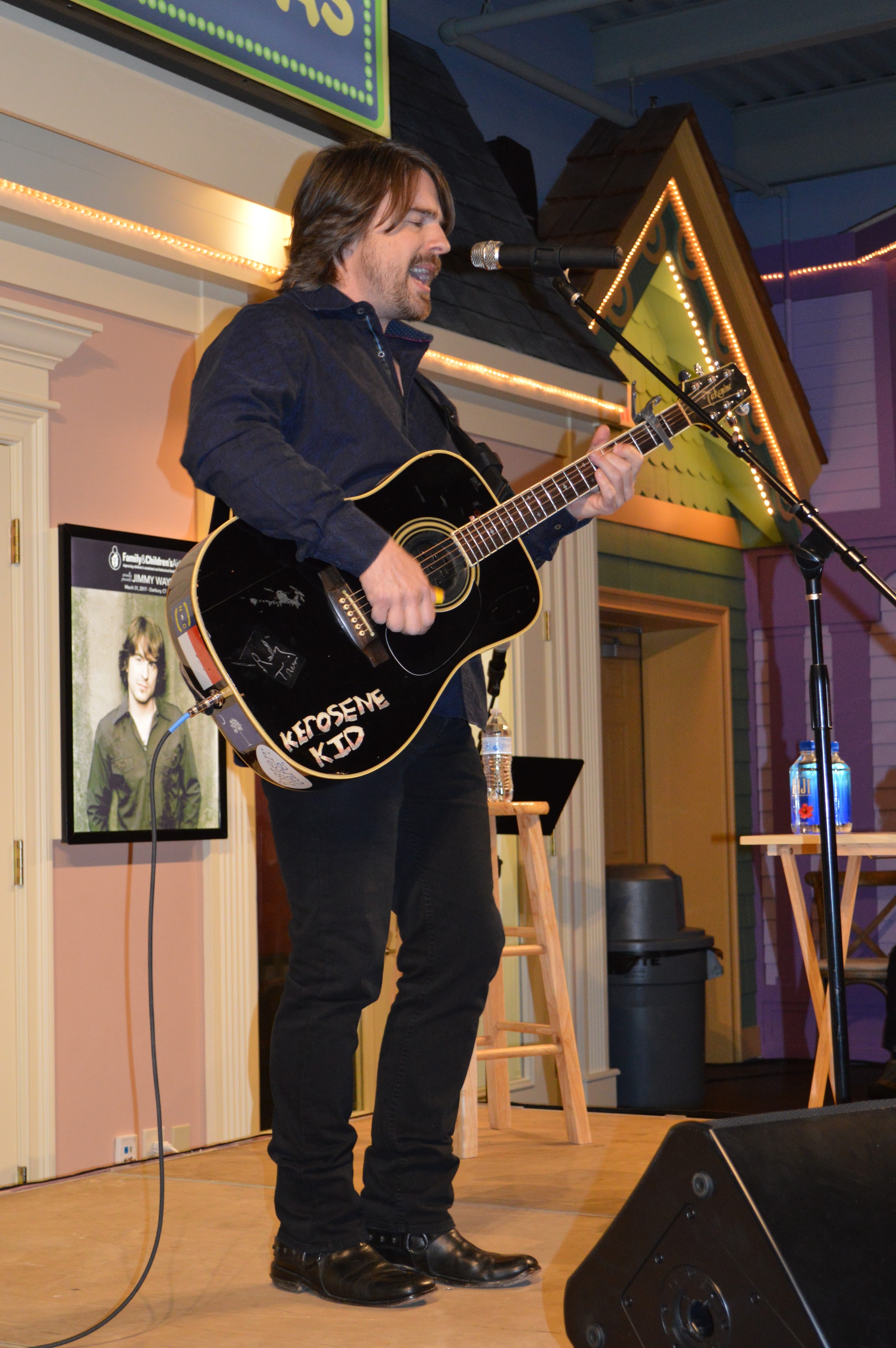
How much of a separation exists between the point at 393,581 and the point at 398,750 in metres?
0.24

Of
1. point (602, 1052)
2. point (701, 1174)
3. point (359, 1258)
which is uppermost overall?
point (701, 1174)

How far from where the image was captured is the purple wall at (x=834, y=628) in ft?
19.4

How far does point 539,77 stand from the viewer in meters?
5.46

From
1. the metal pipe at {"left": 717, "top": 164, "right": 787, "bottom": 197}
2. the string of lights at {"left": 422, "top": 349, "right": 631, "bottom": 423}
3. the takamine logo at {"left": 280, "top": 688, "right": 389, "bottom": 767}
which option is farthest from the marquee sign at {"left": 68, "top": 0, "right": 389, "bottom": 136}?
the metal pipe at {"left": 717, "top": 164, "right": 787, "bottom": 197}

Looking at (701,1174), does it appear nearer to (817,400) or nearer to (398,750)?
(398,750)

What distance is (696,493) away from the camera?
603cm

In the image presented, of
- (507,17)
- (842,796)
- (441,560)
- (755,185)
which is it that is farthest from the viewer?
(755,185)

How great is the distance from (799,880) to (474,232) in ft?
7.58

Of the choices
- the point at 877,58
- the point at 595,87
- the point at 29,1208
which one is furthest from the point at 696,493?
the point at 29,1208

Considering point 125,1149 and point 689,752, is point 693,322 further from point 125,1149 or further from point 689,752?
point 125,1149

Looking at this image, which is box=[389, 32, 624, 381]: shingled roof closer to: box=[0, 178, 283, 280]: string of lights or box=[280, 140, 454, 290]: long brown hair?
box=[0, 178, 283, 280]: string of lights

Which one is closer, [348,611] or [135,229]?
[348,611]

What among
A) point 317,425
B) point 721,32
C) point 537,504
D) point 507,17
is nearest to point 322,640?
point 317,425

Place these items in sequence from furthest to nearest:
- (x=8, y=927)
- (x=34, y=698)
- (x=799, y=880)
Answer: (x=799, y=880) → (x=34, y=698) → (x=8, y=927)
